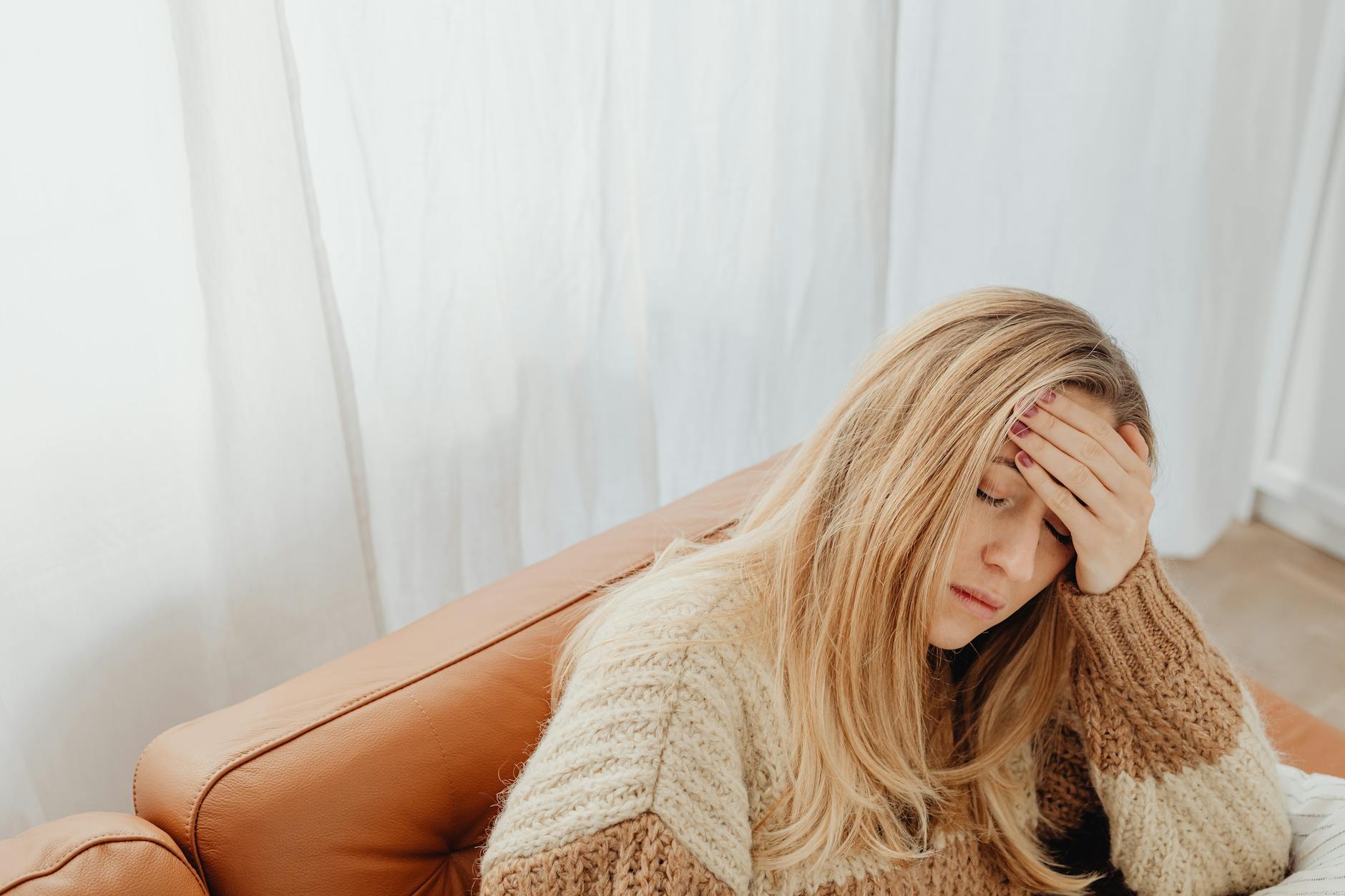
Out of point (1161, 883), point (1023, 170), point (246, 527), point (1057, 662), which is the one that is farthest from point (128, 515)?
point (1023, 170)

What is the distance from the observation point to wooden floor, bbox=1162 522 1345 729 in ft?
6.65

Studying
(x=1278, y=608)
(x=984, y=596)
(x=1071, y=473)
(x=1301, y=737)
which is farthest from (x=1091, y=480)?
(x=1278, y=608)

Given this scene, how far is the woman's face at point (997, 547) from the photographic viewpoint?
3.04 ft

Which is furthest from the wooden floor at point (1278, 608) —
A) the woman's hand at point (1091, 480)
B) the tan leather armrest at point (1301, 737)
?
the woman's hand at point (1091, 480)

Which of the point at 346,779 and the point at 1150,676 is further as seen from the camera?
the point at 1150,676

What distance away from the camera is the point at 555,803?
0.81 meters

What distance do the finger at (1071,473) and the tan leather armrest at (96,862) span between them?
2.48 ft

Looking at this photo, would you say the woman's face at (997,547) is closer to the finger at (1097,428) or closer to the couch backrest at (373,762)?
the finger at (1097,428)

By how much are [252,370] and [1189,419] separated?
194 centimetres

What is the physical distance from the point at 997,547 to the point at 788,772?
0.92 feet

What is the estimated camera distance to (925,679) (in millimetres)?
1067

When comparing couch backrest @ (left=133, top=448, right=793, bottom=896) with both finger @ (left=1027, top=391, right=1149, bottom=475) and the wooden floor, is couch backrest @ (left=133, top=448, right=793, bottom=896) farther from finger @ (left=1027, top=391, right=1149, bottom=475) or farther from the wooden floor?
the wooden floor

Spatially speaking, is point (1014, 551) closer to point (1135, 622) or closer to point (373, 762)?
point (1135, 622)

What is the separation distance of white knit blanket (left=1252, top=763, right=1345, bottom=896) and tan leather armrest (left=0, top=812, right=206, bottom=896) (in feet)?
3.20
